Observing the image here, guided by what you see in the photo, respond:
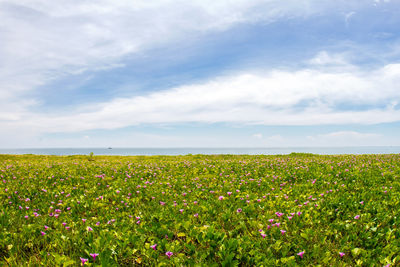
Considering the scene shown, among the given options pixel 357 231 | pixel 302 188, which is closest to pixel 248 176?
pixel 302 188

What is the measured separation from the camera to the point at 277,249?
13.9 feet

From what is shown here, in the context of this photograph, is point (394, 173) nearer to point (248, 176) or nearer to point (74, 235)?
point (248, 176)

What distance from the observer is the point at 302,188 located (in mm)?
8789

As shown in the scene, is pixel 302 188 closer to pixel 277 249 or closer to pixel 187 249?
pixel 277 249

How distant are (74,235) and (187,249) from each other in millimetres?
2429

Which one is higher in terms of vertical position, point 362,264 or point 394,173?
point 394,173

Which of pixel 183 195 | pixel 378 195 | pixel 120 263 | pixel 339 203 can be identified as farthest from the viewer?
pixel 183 195

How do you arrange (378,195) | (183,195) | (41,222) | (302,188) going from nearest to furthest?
(41,222) < (378,195) < (183,195) < (302,188)

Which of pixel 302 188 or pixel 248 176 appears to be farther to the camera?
pixel 248 176

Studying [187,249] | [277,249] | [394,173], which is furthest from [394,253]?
[394,173]

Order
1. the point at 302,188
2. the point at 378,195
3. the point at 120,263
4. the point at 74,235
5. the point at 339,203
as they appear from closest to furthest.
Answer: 1. the point at 120,263
2. the point at 74,235
3. the point at 339,203
4. the point at 378,195
5. the point at 302,188

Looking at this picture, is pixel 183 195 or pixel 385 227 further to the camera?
pixel 183 195

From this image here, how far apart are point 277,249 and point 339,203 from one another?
3332 mm

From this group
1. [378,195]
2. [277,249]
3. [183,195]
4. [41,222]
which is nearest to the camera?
[277,249]
